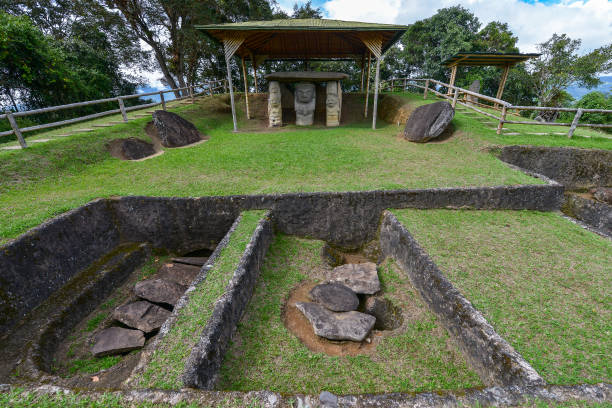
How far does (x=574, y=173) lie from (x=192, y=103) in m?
15.7

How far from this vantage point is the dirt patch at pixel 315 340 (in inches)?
135

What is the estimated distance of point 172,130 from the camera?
9.31 m

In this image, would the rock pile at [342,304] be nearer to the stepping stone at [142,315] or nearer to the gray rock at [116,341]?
the stepping stone at [142,315]

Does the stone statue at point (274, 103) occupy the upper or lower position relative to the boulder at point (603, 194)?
Answer: upper

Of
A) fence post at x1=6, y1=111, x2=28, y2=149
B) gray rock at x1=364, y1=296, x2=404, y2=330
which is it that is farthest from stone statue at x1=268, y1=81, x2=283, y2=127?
gray rock at x1=364, y1=296, x2=404, y2=330

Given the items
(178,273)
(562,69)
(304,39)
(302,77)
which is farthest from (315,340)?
(562,69)

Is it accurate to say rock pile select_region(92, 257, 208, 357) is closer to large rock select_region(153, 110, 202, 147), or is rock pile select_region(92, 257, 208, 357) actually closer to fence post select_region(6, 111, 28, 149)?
fence post select_region(6, 111, 28, 149)

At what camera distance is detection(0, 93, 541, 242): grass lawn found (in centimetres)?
562

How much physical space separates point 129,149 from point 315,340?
7991mm

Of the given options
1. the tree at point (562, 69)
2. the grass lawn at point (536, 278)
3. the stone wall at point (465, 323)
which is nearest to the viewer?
the stone wall at point (465, 323)

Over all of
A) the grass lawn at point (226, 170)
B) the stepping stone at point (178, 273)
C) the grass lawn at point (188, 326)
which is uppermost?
the grass lawn at point (226, 170)

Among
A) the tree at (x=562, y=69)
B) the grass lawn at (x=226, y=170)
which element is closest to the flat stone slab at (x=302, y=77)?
the grass lawn at (x=226, y=170)

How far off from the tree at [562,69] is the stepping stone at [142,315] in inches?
1172

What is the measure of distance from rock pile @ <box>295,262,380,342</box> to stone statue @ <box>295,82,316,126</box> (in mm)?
9192
